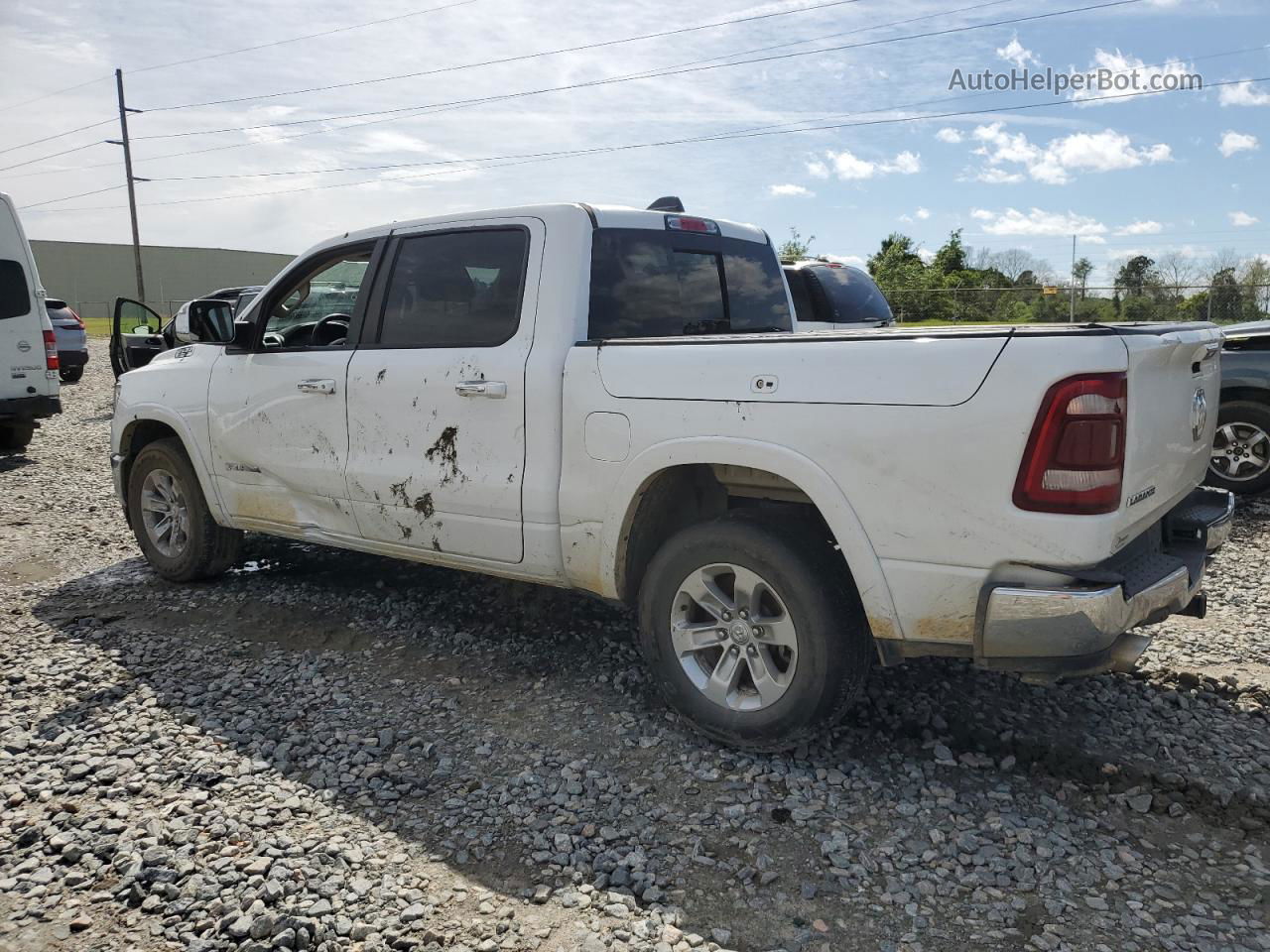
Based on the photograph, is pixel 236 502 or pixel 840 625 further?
pixel 236 502

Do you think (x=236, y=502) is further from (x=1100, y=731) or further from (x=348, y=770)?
(x=1100, y=731)

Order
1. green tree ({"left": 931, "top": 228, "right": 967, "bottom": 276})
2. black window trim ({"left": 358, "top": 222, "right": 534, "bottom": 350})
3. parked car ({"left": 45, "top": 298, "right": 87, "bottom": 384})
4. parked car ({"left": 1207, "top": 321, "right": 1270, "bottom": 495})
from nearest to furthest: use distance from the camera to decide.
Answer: black window trim ({"left": 358, "top": 222, "right": 534, "bottom": 350}), parked car ({"left": 1207, "top": 321, "right": 1270, "bottom": 495}), parked car ({"left": 45, "top": 298, "right": 87, "bottom": 384}), green tree ({"left": 931, "top": 228, "right": 967, "bottom": 276})

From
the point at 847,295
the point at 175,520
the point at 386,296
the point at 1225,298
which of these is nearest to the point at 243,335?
the point at 386,296

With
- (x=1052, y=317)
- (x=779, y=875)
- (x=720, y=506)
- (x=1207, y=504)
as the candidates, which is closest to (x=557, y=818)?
(x=779, y=875)

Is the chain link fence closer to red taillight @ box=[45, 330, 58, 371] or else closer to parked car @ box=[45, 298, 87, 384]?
parked car @ box=[45, 298, 87, 384]

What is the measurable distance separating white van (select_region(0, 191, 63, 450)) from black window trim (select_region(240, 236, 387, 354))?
6.78 metres

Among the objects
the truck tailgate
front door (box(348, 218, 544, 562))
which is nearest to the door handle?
front door (box(348, 218, 544, 562))

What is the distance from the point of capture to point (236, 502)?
5520 millimetres

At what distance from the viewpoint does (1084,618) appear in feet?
9.57

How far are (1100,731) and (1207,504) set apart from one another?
98 centimetres

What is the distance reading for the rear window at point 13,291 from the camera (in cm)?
1059

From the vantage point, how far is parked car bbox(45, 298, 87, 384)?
17250mm

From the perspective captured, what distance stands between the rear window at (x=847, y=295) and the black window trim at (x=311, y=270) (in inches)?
221

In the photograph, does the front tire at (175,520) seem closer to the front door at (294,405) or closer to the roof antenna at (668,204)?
the front door at (294,405)
